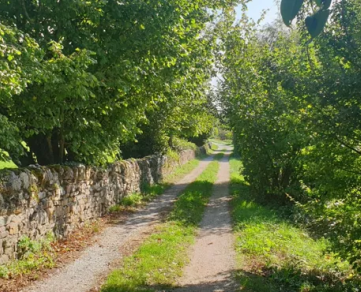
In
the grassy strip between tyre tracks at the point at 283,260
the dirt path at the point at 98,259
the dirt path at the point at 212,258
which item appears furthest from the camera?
the grassy strip between tyre tracks at the point at 283,260

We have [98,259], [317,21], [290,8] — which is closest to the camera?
[290,8]

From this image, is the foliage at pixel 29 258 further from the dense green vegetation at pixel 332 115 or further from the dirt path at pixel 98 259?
the dense green vegetation at pixel 332 115

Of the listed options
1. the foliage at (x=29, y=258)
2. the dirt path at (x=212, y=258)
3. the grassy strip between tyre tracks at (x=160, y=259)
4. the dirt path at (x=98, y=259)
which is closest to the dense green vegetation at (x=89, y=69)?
the foliage at (x=29, y=258)

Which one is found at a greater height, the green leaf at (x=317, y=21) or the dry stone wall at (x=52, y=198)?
the green leaf at (x=317, y=21)

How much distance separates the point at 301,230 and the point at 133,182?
7.14 metres

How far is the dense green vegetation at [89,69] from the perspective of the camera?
8.20 m

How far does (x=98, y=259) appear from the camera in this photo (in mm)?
8250

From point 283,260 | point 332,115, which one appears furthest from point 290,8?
point 283,260

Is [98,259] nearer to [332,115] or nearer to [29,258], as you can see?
[29,258]

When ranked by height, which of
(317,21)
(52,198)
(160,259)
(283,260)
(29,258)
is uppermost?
(317,21)

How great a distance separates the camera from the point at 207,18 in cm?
1413

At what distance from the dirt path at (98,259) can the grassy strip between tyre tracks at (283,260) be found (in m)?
2.60

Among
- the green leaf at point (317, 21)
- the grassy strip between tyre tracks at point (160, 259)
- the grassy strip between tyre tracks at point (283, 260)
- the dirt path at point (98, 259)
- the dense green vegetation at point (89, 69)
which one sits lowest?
the grassy strip between tyre tracks at point (283, 260)

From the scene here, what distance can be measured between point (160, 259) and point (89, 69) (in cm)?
519
